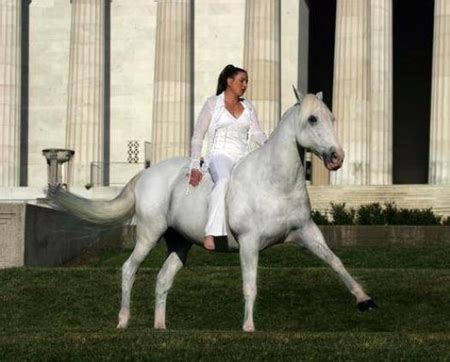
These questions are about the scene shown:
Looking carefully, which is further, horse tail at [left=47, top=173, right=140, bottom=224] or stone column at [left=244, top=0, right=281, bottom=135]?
stone column at [left=244, top=0, right=281, bottom=135]

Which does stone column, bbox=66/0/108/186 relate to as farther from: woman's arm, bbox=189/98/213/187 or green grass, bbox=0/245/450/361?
woman's arm, bbox=189/98/213/187

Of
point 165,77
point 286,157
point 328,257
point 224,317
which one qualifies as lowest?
point 224,317

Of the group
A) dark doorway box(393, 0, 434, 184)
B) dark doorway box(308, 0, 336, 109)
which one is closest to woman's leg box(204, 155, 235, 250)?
dark doorway box(308, 0, 336, 109)

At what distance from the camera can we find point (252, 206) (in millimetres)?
20125

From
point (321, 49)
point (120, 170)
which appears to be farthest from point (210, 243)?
point (321, 49)

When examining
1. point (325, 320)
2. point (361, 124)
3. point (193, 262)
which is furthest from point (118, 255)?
point (361, 124)

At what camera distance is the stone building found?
66.4m

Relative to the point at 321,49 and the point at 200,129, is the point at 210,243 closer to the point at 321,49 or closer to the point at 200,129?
the point at 200,129

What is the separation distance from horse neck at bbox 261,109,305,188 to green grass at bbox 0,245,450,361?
219 centimetres

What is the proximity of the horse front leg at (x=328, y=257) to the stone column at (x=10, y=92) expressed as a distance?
2027 inches

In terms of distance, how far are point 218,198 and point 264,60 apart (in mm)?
47663

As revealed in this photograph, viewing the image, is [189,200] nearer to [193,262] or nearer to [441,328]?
[441,328]

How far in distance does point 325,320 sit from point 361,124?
39689 millimetres

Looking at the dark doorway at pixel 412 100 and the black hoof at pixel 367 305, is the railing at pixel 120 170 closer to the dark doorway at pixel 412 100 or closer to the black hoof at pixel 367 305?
the dark doorway at pixel 412 100
